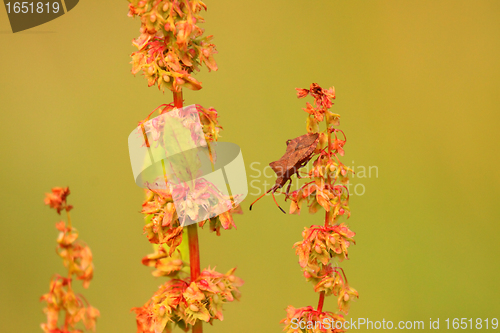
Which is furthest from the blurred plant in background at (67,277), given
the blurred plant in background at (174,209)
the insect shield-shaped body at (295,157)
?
the insect shield-shaped body at (295,157)

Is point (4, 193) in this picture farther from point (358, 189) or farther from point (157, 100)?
point (358, 189)

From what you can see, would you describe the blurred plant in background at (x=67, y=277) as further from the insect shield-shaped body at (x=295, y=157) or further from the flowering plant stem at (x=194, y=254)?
the insect shield-shaped body at (x=295, y=157)

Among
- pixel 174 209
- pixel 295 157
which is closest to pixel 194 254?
pixel 174 209

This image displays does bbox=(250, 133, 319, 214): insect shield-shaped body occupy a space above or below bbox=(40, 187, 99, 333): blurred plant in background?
above

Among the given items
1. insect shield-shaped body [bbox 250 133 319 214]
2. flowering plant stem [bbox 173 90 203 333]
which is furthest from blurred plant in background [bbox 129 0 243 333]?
insect shield-shaped body [bbox 250 133 319 214]

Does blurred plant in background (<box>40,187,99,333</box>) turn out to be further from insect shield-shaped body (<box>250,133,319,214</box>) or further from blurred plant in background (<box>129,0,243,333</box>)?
insect shield-shaped body (<box>250,133,319,214</box>)
